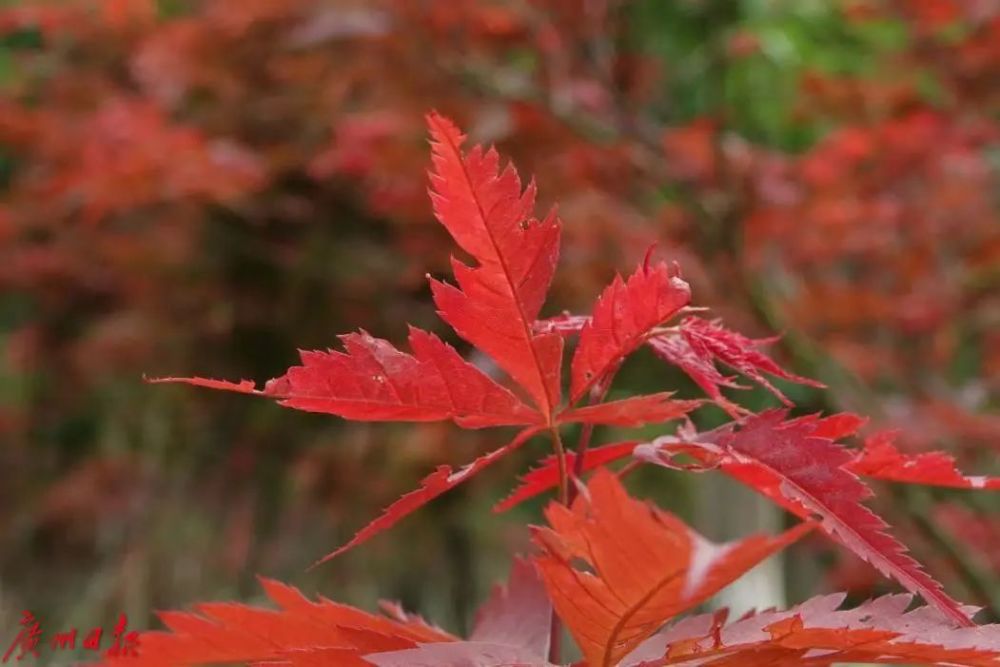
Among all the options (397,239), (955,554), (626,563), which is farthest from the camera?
(397,239)

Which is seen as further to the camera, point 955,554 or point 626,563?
point 955,554

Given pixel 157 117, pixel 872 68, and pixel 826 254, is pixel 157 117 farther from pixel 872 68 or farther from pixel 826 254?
pixel 872 68

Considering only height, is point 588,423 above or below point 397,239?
below

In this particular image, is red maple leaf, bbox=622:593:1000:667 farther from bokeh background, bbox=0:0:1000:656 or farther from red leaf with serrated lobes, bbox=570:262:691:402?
bokeh background, bbox=0:0:1000:656

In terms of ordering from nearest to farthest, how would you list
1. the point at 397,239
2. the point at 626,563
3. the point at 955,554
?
the point at 626,563 < the point at 955,554 < the point at 397,239

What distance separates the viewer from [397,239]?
2.11 meters

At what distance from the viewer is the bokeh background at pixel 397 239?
1.51 m

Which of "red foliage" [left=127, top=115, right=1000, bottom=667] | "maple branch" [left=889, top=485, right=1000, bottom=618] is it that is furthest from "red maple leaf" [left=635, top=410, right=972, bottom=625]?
"maple branch" [left=889, top=485, right=1000, bottom=618]

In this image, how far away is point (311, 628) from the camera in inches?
14.9

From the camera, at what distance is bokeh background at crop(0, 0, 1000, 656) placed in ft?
4.95

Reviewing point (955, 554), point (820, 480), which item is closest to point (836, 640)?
point (820, 480)

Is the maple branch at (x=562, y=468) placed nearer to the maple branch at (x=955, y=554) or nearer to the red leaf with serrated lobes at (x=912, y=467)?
the red leaf with serrated lobes at (x=912, y=467)

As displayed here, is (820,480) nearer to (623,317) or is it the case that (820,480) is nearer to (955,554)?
(623,317)

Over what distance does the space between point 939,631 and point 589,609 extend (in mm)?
→ 118
